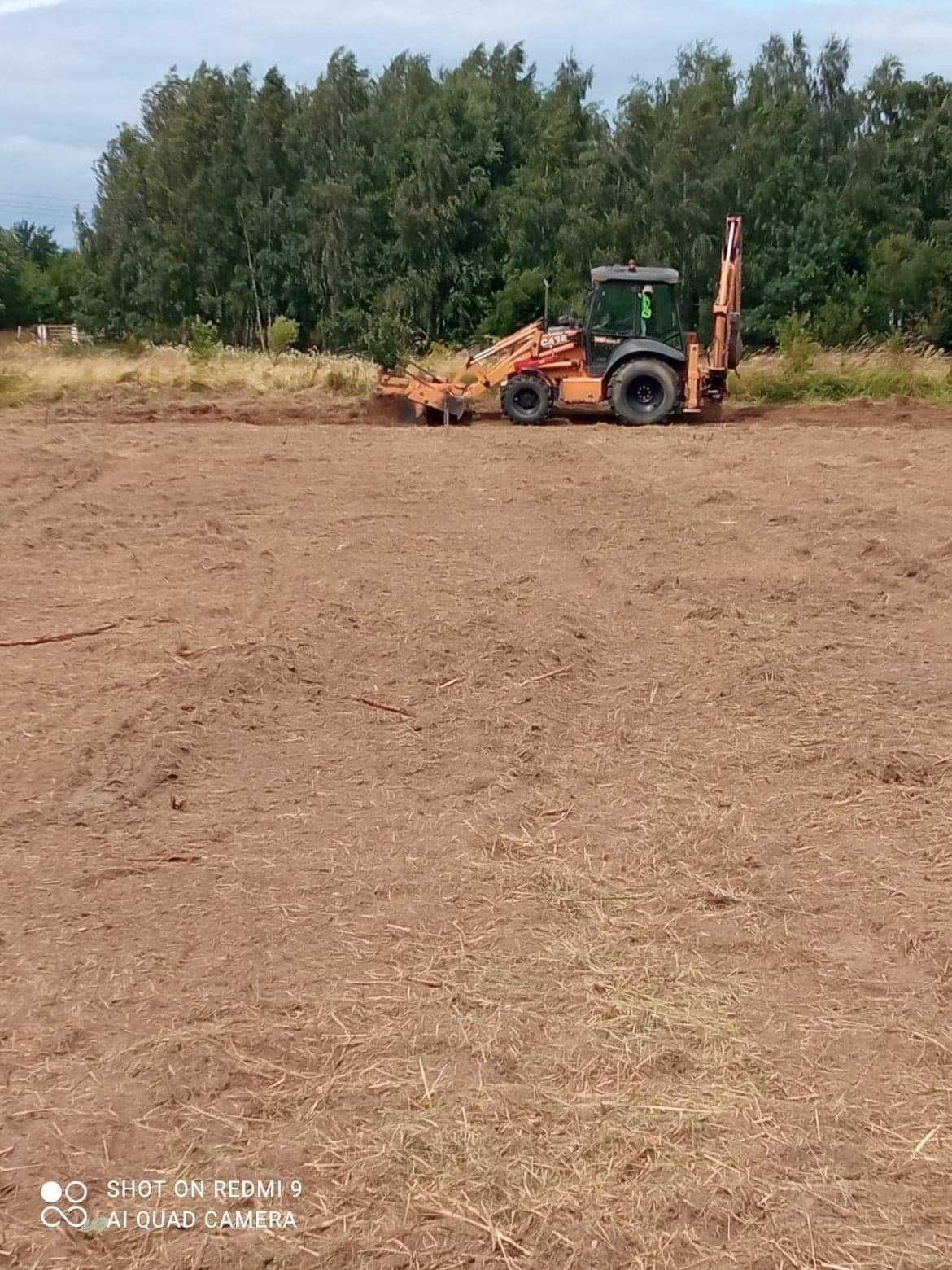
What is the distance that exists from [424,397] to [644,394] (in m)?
2.85

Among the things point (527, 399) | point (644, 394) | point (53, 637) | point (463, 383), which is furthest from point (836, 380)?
point (53, 637)

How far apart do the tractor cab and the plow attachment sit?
1.80 m

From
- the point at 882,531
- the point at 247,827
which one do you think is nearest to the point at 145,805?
the point at 247,827

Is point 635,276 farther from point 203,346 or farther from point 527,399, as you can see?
point 203,346

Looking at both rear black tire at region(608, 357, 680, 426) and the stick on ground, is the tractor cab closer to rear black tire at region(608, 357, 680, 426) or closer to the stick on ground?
rear black tire at region(608, 357, 680, 426)

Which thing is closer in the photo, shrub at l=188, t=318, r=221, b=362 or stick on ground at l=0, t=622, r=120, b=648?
stick on ground at l=0, t=622, r=120, b=648

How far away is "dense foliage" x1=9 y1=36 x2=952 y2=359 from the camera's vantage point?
32.2 m

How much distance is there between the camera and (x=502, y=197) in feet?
122

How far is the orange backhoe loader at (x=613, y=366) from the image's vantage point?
15.2m

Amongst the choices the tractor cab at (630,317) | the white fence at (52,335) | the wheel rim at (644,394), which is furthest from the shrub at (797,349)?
the white fence at (52,335)

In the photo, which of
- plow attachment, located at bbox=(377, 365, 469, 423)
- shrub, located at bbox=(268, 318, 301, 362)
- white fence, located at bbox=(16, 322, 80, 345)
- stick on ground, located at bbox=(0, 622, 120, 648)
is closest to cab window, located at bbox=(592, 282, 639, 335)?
plow attachment, located at bbox=(377, 365, 469, 423)

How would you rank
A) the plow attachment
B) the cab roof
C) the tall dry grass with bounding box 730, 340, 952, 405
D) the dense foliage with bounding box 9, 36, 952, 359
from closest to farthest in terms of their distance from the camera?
the cab roof
the plow attachment
the tall dry grass with bounding box 730, 340, 952, 405
the dense foliage with bounding box 9, 36, 952, 359

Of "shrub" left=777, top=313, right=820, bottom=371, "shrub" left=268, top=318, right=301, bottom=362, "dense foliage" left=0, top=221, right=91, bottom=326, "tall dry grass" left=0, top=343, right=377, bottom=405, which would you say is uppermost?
"dense foliage" left=0, top=221, right=91, bottom=326

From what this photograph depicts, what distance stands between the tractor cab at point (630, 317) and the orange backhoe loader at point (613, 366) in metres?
0.01
